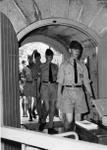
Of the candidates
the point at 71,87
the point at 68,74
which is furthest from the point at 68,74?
the point at 71,87

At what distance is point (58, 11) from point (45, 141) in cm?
520

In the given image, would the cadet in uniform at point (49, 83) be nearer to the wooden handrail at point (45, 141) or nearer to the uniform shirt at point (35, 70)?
the uniform shirt at point (35, 70)

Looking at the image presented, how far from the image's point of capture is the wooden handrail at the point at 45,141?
95 centimetres

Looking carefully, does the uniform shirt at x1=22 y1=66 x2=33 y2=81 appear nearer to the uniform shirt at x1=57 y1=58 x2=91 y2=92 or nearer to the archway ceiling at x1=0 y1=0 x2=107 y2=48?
the archway ceiling at x1=0 y1=0 x2=107 y2=48

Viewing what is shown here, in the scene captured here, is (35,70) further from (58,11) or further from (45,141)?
(45,141)

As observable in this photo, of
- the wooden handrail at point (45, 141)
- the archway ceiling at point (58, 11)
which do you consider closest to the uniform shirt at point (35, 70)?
the archway ceiling at point (58, 11)

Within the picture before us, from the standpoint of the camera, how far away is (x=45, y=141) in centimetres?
108

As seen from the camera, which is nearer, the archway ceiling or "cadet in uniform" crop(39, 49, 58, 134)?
the archway ceiling

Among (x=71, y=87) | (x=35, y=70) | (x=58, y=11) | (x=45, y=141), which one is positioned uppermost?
(x=58, y=11)

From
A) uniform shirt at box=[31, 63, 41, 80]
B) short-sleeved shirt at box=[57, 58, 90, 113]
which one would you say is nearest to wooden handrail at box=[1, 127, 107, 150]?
short-sleeved shirt at box=[57, 58, 90, 113]

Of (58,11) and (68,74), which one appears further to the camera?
(58,11)

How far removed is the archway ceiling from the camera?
18.5 feet

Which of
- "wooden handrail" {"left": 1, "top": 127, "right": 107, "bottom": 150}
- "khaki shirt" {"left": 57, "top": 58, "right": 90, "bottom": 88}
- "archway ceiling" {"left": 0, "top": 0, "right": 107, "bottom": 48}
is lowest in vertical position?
"wooden handrail" {"left": 1, "top": 127, "right": 107, "bottom": 150}

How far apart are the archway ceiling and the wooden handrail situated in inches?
179
